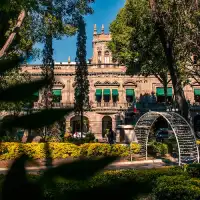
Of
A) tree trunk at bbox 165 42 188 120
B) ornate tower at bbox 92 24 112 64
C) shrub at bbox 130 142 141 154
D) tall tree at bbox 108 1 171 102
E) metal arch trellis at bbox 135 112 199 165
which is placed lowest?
shrub at bbox 130 142 141 154

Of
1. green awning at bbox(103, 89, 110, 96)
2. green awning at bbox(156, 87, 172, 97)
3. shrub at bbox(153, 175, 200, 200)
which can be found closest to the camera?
shrub at bbox(153, 175, 200, 200)

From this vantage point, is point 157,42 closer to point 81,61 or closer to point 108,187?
point 81,61

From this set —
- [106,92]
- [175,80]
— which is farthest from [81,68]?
[106,92]

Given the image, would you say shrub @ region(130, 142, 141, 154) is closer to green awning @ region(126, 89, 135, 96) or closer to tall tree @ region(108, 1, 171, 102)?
tall tree @ region(108, 1, 171, 102)

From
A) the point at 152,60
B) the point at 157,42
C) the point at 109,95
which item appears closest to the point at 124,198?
the point at 157,42

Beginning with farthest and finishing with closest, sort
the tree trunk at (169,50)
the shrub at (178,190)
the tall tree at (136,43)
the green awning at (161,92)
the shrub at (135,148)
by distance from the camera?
1. the green awning at (161,92)
2. the tall tree at (136,43)
3. the shrub at (135,148)
4. the tree trunk at (169,50)
5. the shrub at (178,190)

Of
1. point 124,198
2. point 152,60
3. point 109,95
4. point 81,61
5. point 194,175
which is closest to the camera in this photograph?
point 124,198

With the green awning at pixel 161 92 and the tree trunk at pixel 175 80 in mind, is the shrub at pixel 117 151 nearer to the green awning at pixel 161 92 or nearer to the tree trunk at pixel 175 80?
the tree trunk at pixel 175 80

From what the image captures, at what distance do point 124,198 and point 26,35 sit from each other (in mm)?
15490

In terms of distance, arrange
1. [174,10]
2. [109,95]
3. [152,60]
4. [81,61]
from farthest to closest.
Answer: [109,95], [81,61], [152,60], [174,10]

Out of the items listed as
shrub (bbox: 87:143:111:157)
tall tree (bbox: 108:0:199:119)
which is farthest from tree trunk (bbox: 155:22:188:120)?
shrub (bbox: 87:143:111:157)

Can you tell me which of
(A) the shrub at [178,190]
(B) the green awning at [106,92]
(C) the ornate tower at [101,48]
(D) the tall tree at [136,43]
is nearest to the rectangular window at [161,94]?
(B) the green awning at [106,92]

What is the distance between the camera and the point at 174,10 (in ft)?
44.2

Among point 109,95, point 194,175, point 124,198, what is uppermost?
point 109,95
